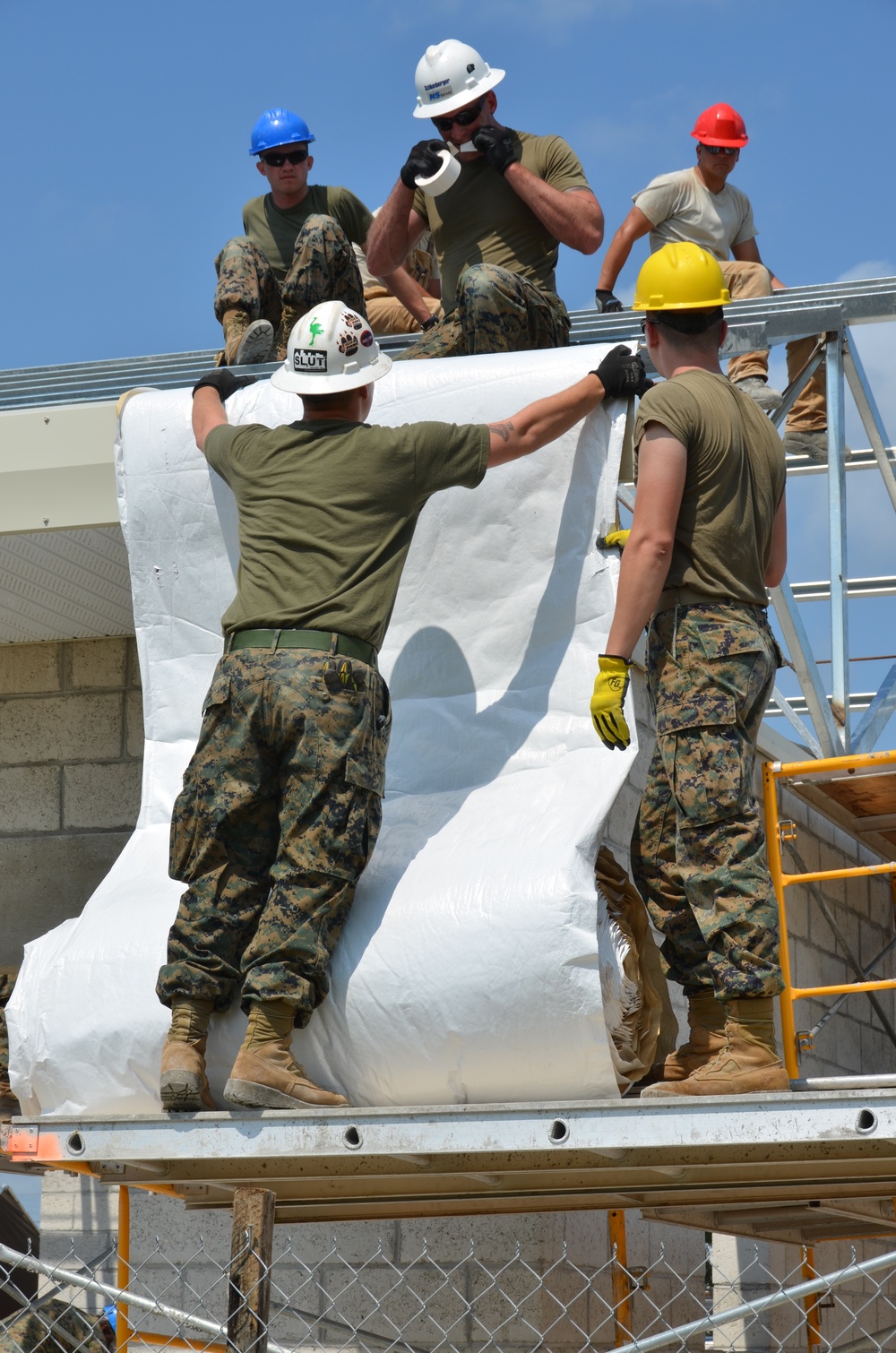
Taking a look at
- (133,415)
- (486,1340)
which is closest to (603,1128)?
(486,1340)

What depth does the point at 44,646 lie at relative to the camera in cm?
731

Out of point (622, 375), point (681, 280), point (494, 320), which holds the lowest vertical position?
point (622, 375)

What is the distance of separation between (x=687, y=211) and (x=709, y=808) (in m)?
4.81

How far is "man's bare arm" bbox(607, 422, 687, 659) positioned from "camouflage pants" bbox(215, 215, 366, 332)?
239cm

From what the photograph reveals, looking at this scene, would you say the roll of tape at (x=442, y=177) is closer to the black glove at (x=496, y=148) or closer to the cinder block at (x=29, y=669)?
the black glove at (x=496, y=148)

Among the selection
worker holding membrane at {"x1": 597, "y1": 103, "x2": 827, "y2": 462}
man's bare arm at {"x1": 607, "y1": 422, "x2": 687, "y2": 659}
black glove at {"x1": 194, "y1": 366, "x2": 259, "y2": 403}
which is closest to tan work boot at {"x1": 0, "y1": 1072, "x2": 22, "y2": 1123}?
black glove at {"x1": 194, "y1": 366, "x2": 259, "y2": 403}

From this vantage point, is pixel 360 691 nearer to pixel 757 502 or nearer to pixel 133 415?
pixel 757 502

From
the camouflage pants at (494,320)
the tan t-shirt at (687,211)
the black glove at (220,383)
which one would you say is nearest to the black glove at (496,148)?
the camouflage pants at (494,320)

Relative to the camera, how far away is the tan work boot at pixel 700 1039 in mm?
4129

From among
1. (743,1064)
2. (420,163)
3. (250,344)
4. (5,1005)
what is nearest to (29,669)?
(5,1005)

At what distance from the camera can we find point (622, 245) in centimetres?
782

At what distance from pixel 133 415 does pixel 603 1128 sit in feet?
9.18

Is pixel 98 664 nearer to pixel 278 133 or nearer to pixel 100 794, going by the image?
pixel 100 794

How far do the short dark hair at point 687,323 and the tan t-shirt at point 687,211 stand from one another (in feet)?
12.2
